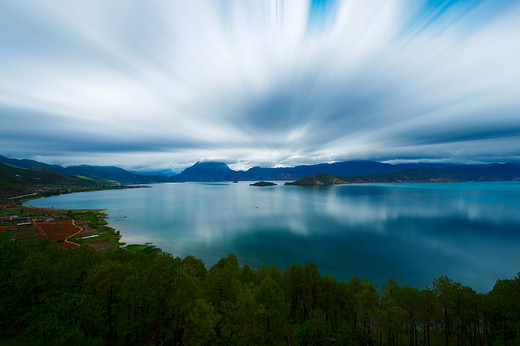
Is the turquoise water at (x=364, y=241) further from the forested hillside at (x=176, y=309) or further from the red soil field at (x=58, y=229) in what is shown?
the forested hillside at (x=176, y=309)

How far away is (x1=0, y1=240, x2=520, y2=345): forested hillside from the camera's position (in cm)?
1778

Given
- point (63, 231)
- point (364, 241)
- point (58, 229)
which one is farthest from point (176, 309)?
point (58, 229)

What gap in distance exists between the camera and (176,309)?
19859 millimetres

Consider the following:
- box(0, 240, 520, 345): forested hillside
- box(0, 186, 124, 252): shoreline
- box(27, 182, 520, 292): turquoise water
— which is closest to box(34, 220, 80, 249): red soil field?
box(0, 186, 124, 252): shoreline

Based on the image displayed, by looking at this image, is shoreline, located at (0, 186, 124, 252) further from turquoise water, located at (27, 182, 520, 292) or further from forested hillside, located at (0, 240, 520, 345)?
forested hillside, located at (0, 240, 520, 345)

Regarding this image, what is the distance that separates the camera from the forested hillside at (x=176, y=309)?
17.8 meters

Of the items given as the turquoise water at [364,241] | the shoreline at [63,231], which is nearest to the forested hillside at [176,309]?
the turquoise water at [364,241]

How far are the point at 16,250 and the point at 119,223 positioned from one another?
81561 mm

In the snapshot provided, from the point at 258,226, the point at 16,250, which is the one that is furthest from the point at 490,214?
the point at 16,250

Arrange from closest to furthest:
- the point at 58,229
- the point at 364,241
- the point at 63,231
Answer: the point at 364,241 → the point at 63,231 → the point at 58,229

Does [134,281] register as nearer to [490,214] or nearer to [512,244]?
[512,244]

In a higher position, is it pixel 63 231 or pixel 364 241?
pixel 63 231

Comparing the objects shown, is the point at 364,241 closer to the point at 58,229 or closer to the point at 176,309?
the point at 176,309

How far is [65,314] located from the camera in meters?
17.2
